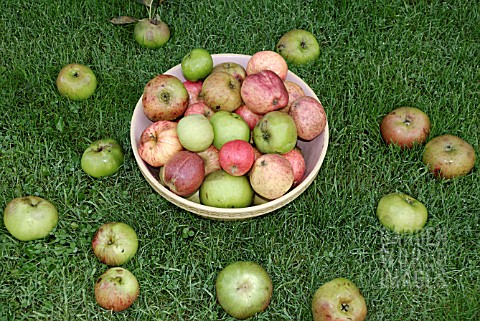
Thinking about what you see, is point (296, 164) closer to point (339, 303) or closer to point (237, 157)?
point (237, 157)

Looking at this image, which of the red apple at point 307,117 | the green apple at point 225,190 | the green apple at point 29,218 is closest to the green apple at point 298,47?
the red apple at point 307,117

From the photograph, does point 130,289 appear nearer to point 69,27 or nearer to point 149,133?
point 149,133

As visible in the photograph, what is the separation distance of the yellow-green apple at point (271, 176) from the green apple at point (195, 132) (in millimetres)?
311

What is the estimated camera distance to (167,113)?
3.32m

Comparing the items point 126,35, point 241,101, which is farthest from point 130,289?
point 126,35

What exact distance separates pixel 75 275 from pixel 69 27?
7.35 ft

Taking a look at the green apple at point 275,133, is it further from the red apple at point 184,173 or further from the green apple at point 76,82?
the green apple at point 76,82

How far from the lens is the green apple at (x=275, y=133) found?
310 centimetres

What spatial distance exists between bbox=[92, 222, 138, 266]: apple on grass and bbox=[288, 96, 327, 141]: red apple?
118 centimetres

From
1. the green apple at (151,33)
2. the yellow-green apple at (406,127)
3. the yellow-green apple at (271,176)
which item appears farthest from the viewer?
the green apple at (151,33)

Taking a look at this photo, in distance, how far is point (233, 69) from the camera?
351 centimetres

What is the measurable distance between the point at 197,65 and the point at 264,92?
0.51 metres

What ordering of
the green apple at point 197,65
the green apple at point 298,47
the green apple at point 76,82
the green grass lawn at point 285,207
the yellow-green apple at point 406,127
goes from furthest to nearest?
the green apple at point 298,47 < the green apple at point 76,82 < the yellow-green apple at point 406,127 < the green apple at point 197,65 < the green grass lawn at point 285,207

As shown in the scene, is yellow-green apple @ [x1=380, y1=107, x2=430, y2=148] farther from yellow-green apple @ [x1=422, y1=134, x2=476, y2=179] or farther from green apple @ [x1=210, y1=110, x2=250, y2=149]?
green apple @ [x1=210, y1=110, x2=250, y2=149]
